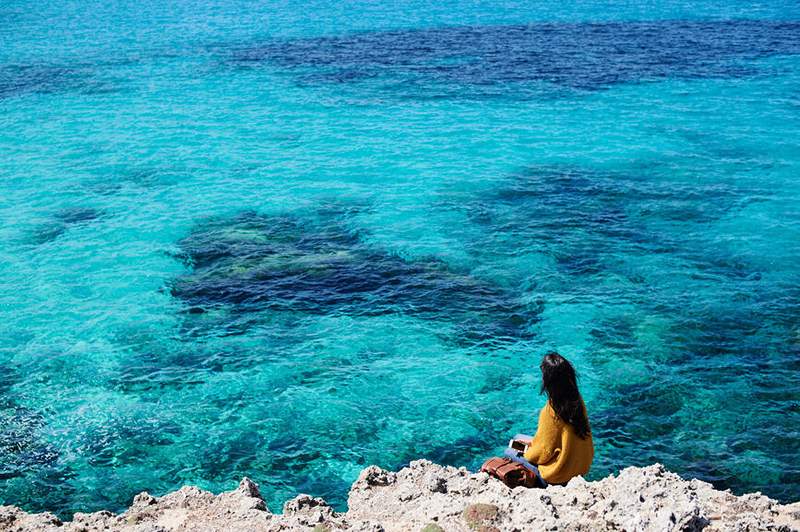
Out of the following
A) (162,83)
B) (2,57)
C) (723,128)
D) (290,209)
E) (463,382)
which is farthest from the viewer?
(2,57)

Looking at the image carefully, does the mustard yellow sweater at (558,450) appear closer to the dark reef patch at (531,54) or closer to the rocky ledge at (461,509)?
the rocky ledge at (461,509)

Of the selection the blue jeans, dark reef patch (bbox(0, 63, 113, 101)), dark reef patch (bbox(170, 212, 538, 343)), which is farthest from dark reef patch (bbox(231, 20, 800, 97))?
the blue jeans

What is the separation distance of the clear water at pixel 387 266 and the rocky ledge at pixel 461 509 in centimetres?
255

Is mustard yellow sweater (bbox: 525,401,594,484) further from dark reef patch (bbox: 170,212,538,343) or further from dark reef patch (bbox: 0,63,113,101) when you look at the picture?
dark reef patch (bbox: 0,63,113,101)

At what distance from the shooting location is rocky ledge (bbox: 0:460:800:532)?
30.9 ft

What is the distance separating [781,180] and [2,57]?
145 feet

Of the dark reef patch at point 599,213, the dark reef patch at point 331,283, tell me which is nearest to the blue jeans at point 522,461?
the dark reef patch at point 331,283

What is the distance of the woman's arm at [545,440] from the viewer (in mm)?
10383

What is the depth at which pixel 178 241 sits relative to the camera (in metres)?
24.1

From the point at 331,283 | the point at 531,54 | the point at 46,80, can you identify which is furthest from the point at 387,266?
the point at 46,80

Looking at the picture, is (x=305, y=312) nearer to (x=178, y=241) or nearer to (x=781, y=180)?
(x=178, y=241)

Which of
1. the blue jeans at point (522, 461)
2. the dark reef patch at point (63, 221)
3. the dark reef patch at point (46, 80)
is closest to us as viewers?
the blue jeans at point (522, 461)

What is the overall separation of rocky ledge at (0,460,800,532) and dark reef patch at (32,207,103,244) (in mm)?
15035

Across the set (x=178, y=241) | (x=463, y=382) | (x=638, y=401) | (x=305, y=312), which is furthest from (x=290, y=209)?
(x=638, y=401)
